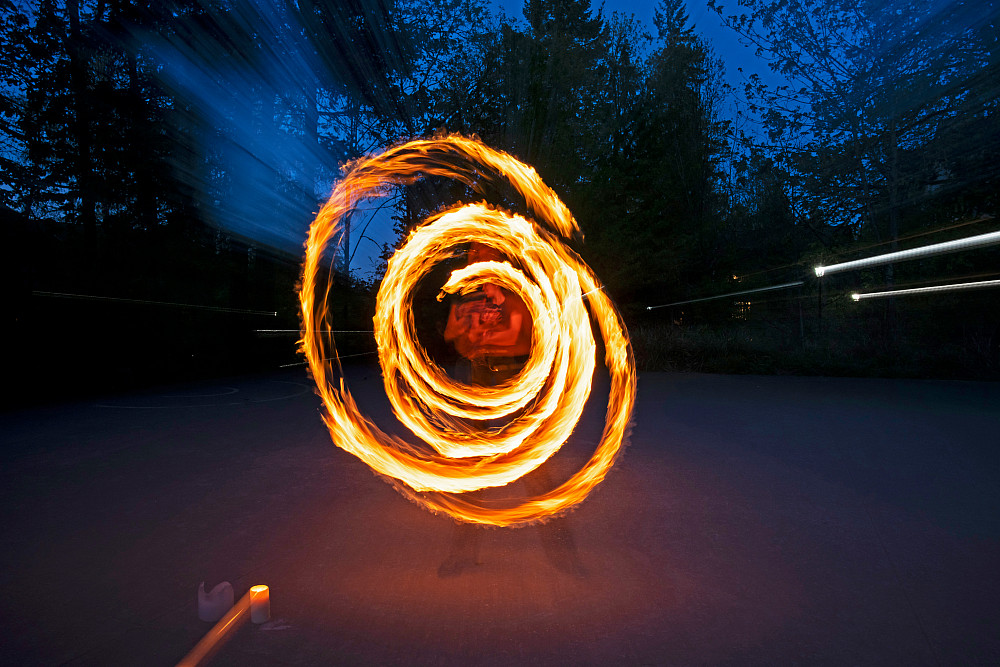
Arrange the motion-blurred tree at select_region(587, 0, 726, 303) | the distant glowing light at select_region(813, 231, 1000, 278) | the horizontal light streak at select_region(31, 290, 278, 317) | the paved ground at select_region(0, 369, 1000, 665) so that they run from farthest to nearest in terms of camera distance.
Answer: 1. the motion-blurred tree at select_region(587, 0, 726, 303)
2. the horizontal light streak at select_region(31, 290, 278, 317)
3. the distant glowing light at select_region(813, 231, 1000, 278)
4. the paved ground at select_region(0, 369, 1000, 665)

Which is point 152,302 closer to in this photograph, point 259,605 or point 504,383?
point 504,383

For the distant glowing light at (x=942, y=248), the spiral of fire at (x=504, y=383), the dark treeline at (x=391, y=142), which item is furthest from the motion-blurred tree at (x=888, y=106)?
the spiral of fire at (x=504, y=383)

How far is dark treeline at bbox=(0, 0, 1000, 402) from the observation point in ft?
46.3

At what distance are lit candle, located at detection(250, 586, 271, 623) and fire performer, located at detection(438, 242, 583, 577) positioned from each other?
134 cm

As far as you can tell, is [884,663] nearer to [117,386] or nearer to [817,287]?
[117,386]

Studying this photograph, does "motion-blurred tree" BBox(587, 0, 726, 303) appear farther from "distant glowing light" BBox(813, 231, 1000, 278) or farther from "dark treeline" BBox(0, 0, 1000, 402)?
"distant glowing light" BBox(813, 231, 1000, 278)

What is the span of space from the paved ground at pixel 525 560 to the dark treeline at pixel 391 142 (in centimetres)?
744

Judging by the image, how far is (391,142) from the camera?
21.5m

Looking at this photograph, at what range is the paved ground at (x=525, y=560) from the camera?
2.97 meters

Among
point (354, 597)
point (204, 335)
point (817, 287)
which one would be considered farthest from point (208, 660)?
point (817, 287)

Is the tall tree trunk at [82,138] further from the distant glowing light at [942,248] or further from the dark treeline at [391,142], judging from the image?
the distant glowing light at [942,248]

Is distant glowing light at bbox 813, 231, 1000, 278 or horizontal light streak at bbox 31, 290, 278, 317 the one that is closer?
distant glowing light at bbox 813, 231, 1000, 278

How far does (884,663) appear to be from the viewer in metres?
2.80

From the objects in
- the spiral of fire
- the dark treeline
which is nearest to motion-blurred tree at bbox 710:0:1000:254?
the dark treeline
